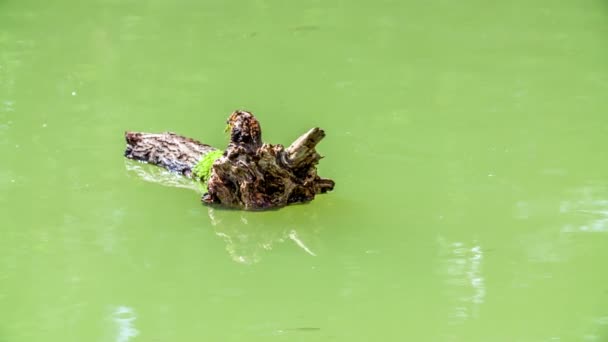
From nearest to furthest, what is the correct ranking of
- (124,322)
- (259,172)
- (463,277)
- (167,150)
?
(124,322), (463,277), (259,172), (167,150)

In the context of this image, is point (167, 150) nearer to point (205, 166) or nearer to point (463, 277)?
point (205, 166)

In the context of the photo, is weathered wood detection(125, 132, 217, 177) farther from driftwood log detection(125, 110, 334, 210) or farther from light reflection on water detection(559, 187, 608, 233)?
light reflection on water detection(559, 187, 608, 233)

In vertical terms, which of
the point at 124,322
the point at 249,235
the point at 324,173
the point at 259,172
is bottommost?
the point at 124,322

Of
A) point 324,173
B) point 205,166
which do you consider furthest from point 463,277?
point 205,166

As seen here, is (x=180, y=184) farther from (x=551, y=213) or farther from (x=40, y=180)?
(x=551, y=213)

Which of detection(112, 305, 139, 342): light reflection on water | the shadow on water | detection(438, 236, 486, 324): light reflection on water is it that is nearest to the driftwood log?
the shadow on water

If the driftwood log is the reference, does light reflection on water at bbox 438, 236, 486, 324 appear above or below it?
below

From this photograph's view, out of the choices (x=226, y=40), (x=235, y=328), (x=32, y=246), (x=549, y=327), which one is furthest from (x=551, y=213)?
(x=226, y=40)
